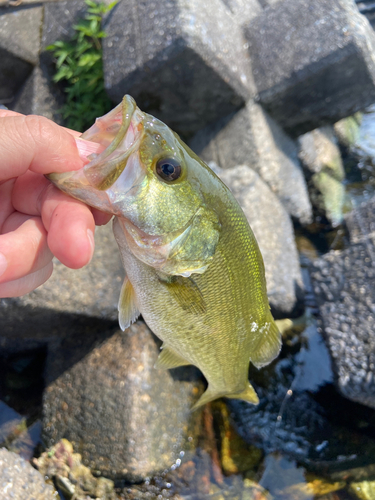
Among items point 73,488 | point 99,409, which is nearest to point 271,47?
point 99,409

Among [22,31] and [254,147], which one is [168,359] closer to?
[254,147]

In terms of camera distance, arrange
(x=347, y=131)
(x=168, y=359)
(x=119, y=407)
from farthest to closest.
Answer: (x=347, y=131)
(x=119, y=407)
(x=168, y=359)

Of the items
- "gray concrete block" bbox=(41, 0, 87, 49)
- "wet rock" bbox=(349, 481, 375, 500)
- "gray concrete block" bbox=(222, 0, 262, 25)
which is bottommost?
"wet rock" bbox=(349, 481, 375, 500)

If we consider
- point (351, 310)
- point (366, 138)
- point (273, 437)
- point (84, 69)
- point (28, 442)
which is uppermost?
point (84, 69)

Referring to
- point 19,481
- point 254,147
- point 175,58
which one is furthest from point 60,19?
point 19,481

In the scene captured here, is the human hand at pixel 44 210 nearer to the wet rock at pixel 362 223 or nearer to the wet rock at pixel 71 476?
the wet rock at pixel 71 476

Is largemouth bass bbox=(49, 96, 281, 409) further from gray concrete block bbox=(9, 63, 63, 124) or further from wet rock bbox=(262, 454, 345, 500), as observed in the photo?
gray concrete block bbox=(9, 63, 63, 124)

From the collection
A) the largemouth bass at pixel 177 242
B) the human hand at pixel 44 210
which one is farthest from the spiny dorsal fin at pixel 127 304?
the human hand at pixel 44 210

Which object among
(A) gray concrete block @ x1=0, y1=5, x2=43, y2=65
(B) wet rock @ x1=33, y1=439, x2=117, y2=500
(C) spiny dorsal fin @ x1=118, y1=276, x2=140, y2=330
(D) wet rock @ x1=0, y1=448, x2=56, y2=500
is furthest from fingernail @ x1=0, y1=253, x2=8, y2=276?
(A) gray concrete block @ x1=0, y1=5, x2=43, y2=65

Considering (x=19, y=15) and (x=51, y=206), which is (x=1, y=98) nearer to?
(x=19, y=15)
